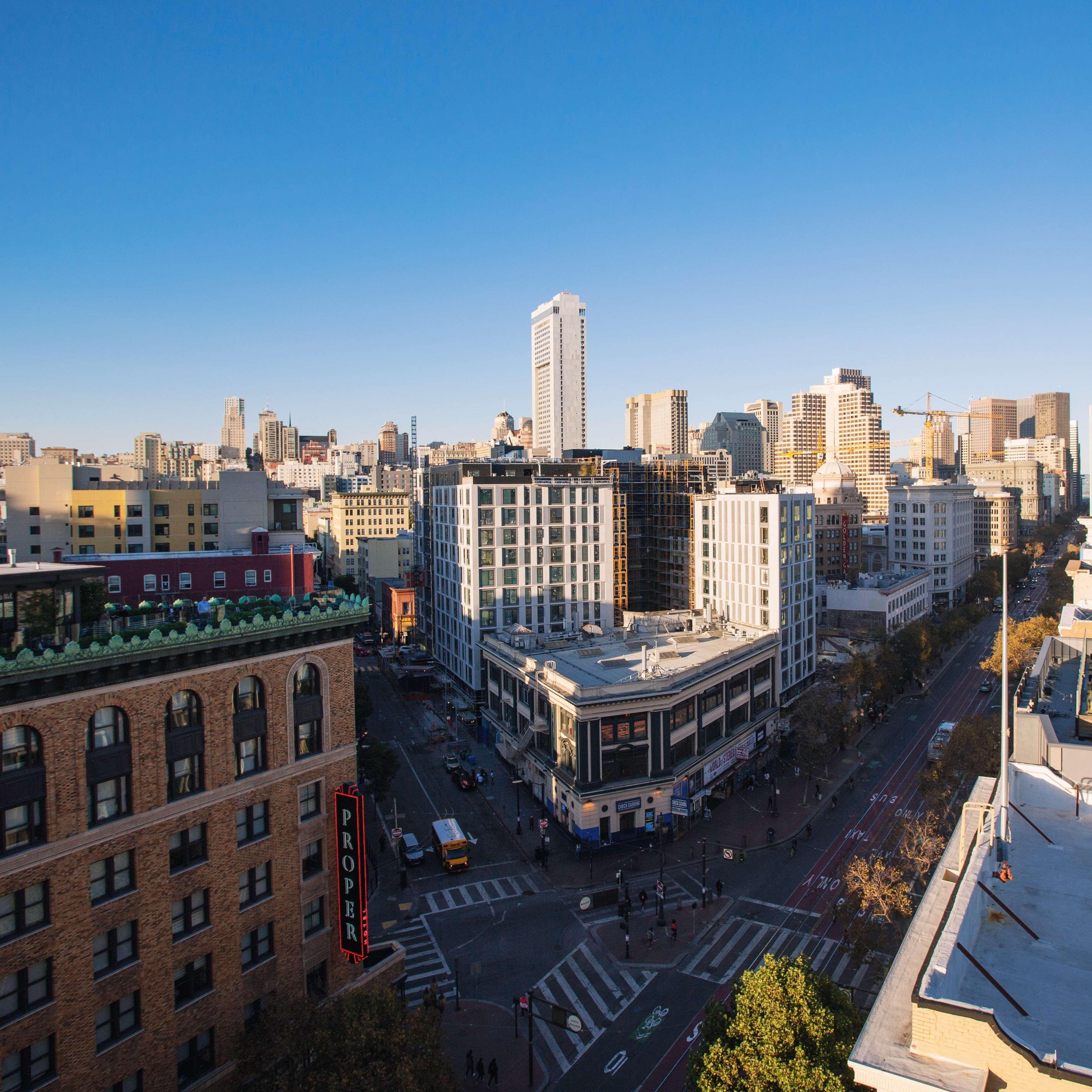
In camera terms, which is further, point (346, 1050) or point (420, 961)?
point (420, 961)

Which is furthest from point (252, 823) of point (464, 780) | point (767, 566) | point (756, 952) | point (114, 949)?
point (767, 566)

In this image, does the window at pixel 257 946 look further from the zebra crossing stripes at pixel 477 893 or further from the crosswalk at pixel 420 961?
the zebra crossing stripes at pixel 477 893

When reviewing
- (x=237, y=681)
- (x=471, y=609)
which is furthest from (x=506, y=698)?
(x=237, y=681)

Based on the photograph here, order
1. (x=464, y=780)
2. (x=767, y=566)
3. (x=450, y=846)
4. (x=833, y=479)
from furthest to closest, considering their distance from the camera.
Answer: (x=833, y=479) < (x=767, y=566) < (x=464, y=780) < (x=450, y=846)

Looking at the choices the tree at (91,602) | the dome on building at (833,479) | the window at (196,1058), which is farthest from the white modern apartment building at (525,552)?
the dome on building at (833,479)

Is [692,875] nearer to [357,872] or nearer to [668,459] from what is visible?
[357,872]

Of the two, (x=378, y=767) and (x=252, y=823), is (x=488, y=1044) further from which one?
(x=378, y=767)
